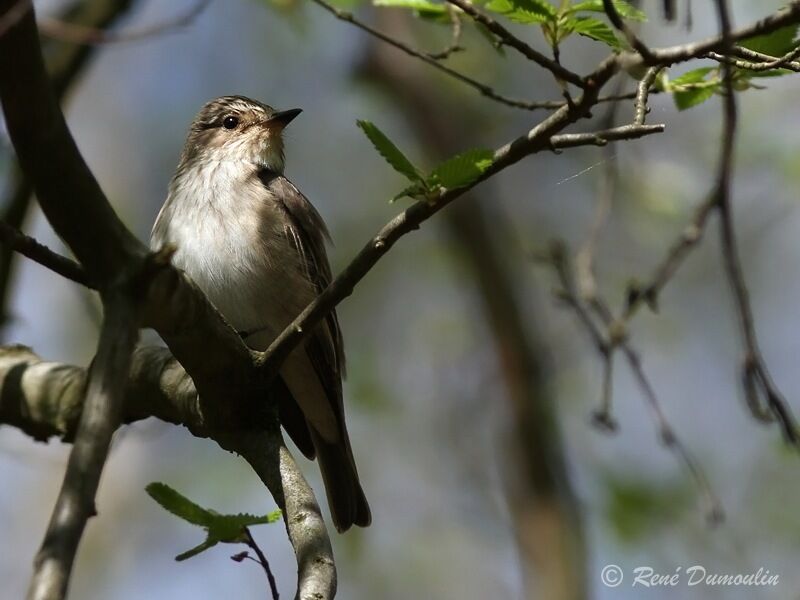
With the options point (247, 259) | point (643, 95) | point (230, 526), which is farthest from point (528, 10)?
point (247, 259)

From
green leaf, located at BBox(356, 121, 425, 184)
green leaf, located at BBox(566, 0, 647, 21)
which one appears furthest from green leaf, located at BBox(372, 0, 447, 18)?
green leaf, located at BBox(356, 121, 425, 184)

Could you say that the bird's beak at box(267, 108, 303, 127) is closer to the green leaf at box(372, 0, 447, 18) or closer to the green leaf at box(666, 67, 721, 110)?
the green leaf at box(372, 0, 447, 18)

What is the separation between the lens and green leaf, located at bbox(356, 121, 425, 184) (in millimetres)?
3295

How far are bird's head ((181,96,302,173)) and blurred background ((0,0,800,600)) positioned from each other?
0.75m

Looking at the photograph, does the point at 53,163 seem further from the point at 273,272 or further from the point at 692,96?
the point at 273,272

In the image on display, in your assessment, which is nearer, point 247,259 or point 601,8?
point 601,8

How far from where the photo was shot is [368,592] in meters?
11.0

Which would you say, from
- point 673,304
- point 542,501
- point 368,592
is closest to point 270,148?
point 542,501

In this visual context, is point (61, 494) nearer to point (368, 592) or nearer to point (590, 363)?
point (368, 592)

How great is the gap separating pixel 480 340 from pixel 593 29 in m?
7.42

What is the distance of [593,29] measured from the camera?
356 cm

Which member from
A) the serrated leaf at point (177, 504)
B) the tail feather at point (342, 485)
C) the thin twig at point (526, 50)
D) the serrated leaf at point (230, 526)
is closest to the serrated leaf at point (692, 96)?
the thin twig at point (526, 50)

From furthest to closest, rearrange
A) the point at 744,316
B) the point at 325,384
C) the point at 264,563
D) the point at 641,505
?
1. the point at 641,505
2. the point at 325,384
3. the point at 744,316
4. the point at 264,563

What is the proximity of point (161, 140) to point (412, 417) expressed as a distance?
17.9 ft
